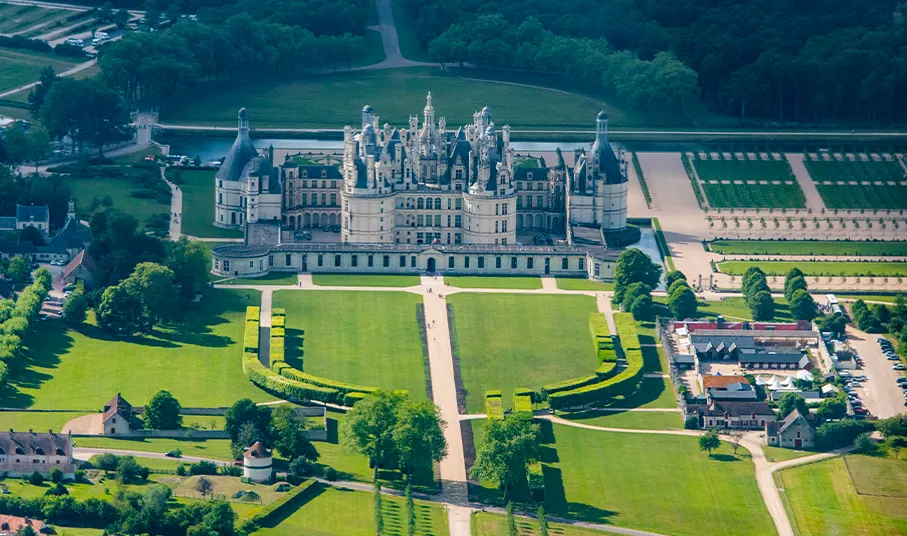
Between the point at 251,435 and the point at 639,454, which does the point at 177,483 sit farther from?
the point at 639,454

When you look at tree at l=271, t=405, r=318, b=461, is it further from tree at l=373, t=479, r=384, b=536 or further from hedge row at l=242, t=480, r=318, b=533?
tree at l=373, t=479, r=384, b=536

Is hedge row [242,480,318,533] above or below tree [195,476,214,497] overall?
below

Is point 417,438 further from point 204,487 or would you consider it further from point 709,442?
point 709,442

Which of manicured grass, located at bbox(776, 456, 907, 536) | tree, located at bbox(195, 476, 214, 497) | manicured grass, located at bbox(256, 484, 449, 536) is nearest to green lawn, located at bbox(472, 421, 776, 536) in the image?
manicured grass, located at bbox(776, 456, 907, 536)

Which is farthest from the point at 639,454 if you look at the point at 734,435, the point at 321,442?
the point at 321,442

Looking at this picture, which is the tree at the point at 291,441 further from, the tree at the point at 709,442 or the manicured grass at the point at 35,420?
the tree at the point at 709,442

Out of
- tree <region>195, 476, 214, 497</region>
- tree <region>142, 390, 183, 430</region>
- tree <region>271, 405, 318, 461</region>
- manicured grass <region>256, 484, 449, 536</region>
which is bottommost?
manicured grass <region>256, 484, 449, 536</region>

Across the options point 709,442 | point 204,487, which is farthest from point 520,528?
point 204,487
